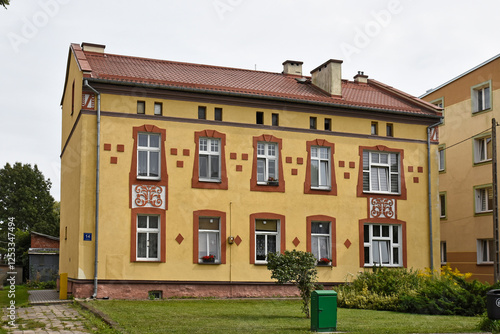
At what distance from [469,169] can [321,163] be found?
14.8m

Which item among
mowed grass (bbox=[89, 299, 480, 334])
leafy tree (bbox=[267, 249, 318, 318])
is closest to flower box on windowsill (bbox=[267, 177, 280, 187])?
mowed grass (bbox=[89, 299, 480, 334])

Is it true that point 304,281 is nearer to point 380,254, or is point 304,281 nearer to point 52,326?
point 52,326

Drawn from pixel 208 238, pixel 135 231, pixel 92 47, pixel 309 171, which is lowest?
pixel 208 238

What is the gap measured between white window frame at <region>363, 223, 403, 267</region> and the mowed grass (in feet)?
21.7

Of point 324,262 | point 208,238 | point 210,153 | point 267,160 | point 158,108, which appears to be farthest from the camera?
point 324,262

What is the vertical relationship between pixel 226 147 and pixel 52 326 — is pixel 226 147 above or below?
above

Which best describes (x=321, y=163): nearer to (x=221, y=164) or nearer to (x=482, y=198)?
(x=221, y=164)

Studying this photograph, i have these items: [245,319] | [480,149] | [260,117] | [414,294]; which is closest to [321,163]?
[260,117]

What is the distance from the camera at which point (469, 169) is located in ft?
128

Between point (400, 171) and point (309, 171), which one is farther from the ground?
point (400, 171)

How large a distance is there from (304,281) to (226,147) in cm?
981

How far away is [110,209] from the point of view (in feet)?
80.2

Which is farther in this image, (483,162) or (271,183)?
(483,162)

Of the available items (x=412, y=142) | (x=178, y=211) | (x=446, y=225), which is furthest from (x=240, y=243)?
(x=446, y=225)
